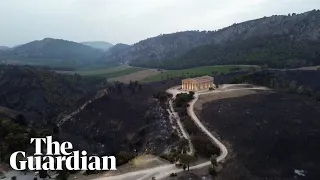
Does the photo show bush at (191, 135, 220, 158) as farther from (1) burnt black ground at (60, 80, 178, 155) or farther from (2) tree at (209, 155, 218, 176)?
(1) burnt black ground at (60, 80, 178, 155)

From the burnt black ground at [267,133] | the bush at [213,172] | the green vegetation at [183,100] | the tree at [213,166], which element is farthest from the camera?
the green vegetation at [183,100]

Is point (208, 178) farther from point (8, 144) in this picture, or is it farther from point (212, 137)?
point (8, 144)

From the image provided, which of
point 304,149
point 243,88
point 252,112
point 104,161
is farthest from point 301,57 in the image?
point 104,161

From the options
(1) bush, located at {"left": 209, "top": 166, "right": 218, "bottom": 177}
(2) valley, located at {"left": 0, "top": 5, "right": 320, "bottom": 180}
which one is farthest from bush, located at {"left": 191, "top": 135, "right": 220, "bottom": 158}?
(1) bush, located at {"left": 209, "top": 166, "right": 218, "bottom": 177}

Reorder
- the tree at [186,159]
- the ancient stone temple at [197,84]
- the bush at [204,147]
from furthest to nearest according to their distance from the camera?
the ancient stone temple at [197,84], the bush at [204,147], the tree at [186,159]

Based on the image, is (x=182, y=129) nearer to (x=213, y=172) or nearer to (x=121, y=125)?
(x=213, y=172)

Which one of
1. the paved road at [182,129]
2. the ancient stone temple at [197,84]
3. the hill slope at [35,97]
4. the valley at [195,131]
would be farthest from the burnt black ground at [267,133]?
the hill slope at [35,97]

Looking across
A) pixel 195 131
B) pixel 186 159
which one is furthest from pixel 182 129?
pixel 186 159

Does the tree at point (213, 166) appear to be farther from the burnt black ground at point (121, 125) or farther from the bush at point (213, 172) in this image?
the burnt black ground at point (121, 125)
